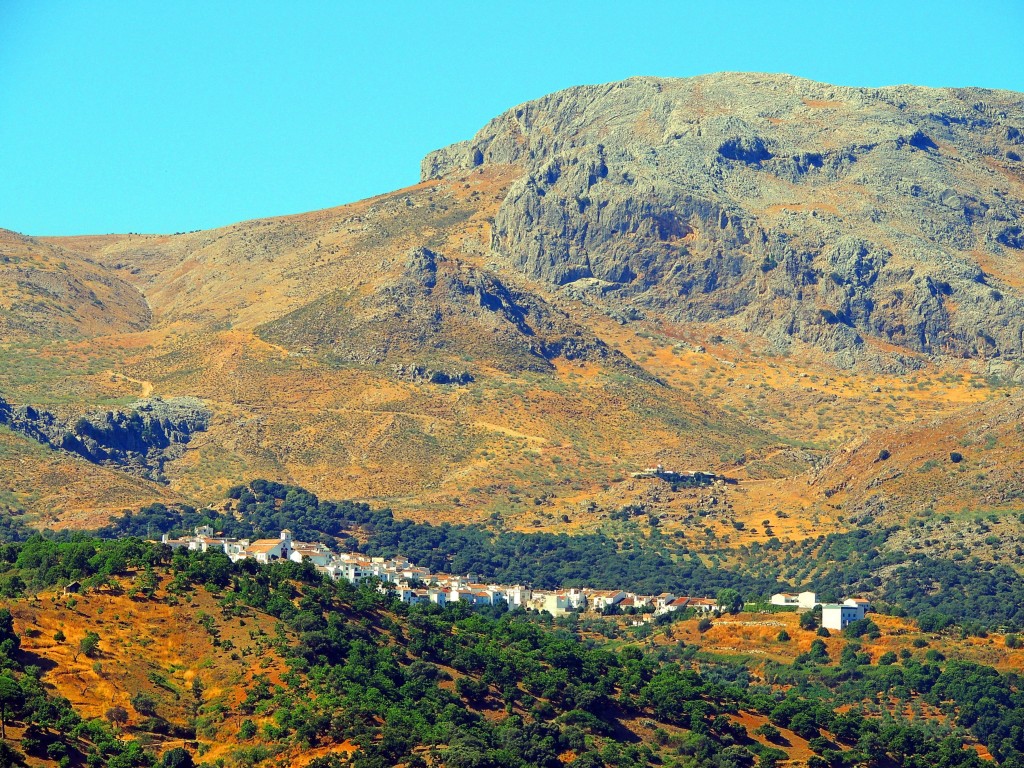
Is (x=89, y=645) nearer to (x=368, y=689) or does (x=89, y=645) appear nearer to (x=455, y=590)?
(x=368, y=689)

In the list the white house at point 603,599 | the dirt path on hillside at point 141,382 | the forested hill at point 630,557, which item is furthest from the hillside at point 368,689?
the dirt path on hillside at point 141,382

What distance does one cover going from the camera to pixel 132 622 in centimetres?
8862

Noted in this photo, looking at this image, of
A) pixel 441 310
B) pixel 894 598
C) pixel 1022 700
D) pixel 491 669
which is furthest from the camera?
pixel 441 310

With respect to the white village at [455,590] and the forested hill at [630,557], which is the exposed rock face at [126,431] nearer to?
the forested hill at [630,557]

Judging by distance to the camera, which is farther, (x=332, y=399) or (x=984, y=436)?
(x=332, y=399)

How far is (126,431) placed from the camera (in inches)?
6909

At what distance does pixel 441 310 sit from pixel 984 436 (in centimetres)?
6089

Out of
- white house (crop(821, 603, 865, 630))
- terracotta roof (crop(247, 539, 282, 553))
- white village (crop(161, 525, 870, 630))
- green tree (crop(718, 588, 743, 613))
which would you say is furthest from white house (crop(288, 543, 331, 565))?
white house (crop(821, 603, 865, 630))

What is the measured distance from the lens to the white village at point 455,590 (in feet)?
420

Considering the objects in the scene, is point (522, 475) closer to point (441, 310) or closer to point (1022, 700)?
point (441, 310)

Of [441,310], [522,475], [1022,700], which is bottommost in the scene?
[1022,700]

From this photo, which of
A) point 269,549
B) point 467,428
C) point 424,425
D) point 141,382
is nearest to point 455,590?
point 269,549

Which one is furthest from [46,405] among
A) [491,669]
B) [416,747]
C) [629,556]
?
[416,747]

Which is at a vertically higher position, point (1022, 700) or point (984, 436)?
point (984, 436)
